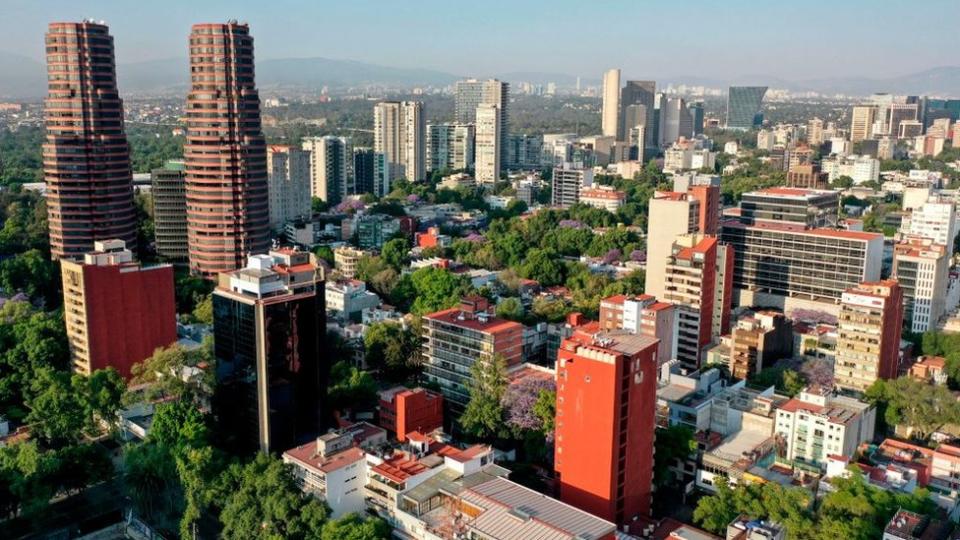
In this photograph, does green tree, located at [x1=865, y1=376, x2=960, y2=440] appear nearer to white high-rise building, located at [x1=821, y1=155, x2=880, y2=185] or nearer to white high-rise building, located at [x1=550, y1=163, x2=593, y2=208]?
white high-rise building, located at [x1=550, y1=163, x2=593, y2=208]

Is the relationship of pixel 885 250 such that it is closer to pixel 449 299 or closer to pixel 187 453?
pixel 449 299

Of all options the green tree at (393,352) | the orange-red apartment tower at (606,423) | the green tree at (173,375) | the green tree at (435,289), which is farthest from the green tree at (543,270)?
the orange-red apartment tower at (606,423)

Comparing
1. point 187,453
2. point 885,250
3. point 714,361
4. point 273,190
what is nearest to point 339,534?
point 187,453

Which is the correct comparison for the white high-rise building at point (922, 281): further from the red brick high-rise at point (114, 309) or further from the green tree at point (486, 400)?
the red brick high-rise at point (114, 309)

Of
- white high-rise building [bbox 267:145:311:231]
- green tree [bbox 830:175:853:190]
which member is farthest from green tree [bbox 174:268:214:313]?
green tree [bbox 830:175:853:190]

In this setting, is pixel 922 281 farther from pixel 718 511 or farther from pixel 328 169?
pixel 328 169

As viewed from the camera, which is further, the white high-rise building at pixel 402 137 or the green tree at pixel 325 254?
the white high-rise building at pixel 402 137

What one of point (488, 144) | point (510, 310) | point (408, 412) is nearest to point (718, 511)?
point (408, 412)
